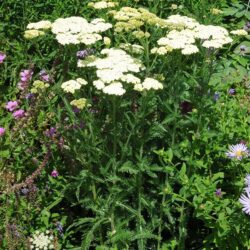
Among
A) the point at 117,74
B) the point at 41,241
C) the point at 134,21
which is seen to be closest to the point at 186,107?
the point at 134,21

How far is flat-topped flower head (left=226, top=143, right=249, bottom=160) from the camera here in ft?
9.40

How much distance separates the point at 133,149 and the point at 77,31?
730 mm

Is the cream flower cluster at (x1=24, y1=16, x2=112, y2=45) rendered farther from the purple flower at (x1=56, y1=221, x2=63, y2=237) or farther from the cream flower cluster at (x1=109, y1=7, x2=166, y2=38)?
the purple flower at (x1=56, y1=221, x2=63, y2=237)

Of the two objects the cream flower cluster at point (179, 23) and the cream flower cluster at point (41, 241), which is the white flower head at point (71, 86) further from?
the cream flower cluster at point (41, 241)

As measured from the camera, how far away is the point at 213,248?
3.12 m

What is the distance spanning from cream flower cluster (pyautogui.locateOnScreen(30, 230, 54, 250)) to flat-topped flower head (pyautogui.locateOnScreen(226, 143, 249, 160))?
113cm

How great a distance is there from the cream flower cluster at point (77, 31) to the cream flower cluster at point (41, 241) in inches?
44.4

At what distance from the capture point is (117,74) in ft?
8.93

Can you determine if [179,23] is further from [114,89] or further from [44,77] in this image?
[44,77]

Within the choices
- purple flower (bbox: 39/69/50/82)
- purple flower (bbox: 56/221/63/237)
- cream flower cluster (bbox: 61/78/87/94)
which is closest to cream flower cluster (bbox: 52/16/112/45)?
cream flower cluster (bbox: 61/78/87/94)

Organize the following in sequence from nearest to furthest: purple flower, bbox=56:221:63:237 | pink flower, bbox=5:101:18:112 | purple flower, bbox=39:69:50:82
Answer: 1. purple flower, bbox=56:221:63:237
2. purple flower, bbox=39:69:50:82
3. pink flower, bbox=5:101:18:112

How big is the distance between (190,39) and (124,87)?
0.46 m

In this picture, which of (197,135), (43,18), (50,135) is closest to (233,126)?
(197,135)

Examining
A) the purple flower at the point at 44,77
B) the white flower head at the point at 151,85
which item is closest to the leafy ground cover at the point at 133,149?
the white flower head at the point at 151,85
